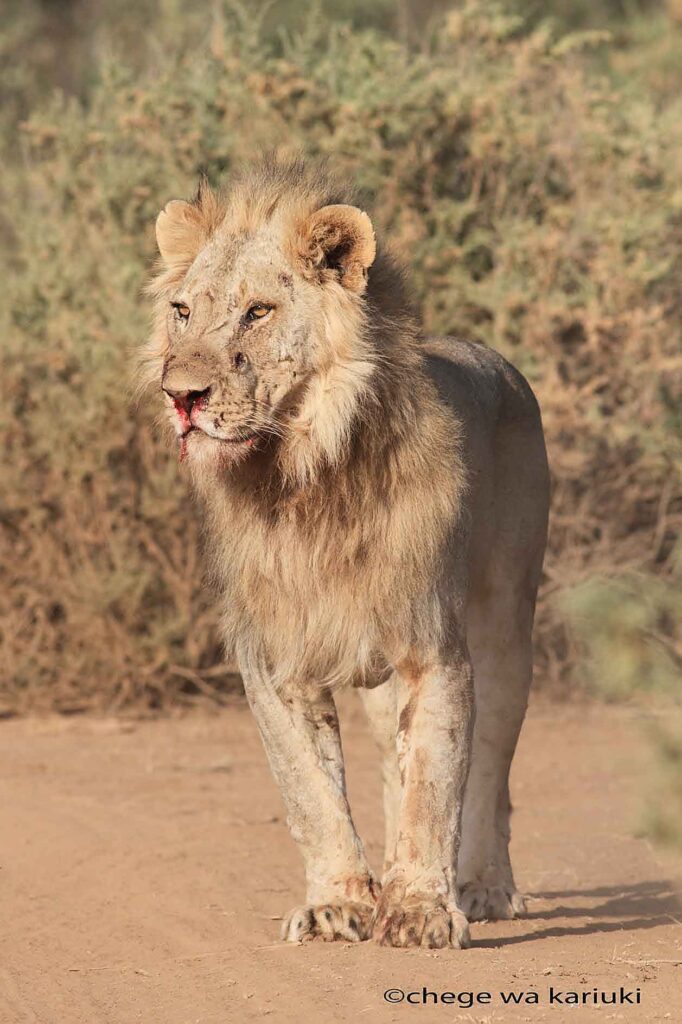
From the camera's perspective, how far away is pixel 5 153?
15.6 meters

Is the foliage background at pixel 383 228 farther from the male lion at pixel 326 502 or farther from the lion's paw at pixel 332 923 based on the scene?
the lion's paw at pixel 332 923

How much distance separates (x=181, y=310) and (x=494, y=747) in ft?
6.25

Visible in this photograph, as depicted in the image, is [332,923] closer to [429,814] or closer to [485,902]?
[429,814]

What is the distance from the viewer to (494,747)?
20.0ft

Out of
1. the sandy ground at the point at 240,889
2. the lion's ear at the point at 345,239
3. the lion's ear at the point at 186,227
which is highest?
the lion's ear at the point at 345,239

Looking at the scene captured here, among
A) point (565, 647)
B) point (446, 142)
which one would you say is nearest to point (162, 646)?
point (565, 647)

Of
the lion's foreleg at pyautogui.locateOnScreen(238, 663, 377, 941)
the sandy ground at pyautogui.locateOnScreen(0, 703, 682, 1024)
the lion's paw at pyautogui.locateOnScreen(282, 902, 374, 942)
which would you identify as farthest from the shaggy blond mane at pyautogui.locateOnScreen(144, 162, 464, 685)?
the sandy ground at pyautogui.locateOnScreen(0, 703, 682, 1024)

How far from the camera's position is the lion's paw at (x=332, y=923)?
5.22m

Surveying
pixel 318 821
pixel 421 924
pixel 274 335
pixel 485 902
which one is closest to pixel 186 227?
pixel 274 335

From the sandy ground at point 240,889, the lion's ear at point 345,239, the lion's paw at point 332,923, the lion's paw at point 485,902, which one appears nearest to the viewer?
the sandy ground at point 240,889

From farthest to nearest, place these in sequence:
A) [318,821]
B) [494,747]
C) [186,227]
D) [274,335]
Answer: [494,747] → [186,227] → [318,821] → [274,335]

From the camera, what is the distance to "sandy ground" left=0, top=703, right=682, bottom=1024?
462cm

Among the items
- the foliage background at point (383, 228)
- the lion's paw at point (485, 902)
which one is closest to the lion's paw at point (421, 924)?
the lion's paw at point (485, 902)

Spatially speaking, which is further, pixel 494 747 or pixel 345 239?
pixel 494 747
